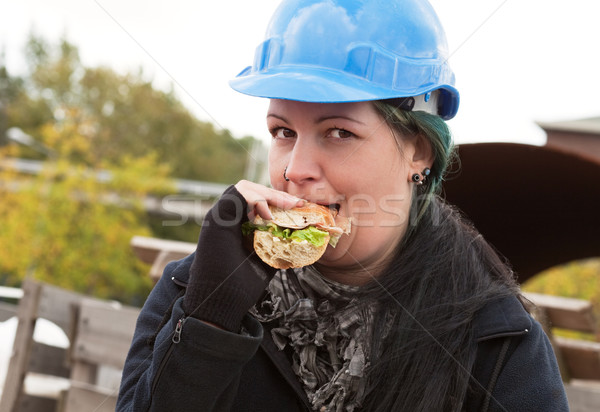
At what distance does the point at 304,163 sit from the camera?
2.52m

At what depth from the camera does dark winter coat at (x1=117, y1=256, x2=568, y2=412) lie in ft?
7.50

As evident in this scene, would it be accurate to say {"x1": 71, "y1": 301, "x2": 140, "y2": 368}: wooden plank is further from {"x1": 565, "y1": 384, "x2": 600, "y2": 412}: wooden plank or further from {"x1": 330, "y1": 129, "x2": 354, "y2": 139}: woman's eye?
{"x1": 565, "y1": 384, "x2": 600, "y2": 412}: wooden plank

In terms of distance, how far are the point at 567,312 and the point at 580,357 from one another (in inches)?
74.2

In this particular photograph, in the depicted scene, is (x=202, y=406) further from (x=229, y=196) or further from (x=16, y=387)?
(x=16, y=387)

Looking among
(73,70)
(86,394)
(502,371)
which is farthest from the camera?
(73,70)

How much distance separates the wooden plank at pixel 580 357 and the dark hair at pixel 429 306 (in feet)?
14.5

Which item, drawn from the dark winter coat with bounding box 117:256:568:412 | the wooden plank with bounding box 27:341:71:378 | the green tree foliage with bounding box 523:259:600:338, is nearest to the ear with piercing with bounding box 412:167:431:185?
the dark winter coat with bounding box 117:256:568:412

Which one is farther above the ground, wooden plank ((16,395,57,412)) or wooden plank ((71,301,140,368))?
wooden plank ((71,301,140,368))

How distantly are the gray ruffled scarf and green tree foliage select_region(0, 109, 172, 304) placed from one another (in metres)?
24.7

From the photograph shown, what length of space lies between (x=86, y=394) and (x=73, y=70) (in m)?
38.7

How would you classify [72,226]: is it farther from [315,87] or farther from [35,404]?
[315,87]

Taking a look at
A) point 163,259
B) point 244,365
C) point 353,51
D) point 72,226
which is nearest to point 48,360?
point 163,259

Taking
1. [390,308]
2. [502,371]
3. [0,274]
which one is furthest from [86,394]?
[0,274]

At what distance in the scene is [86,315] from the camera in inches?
212
